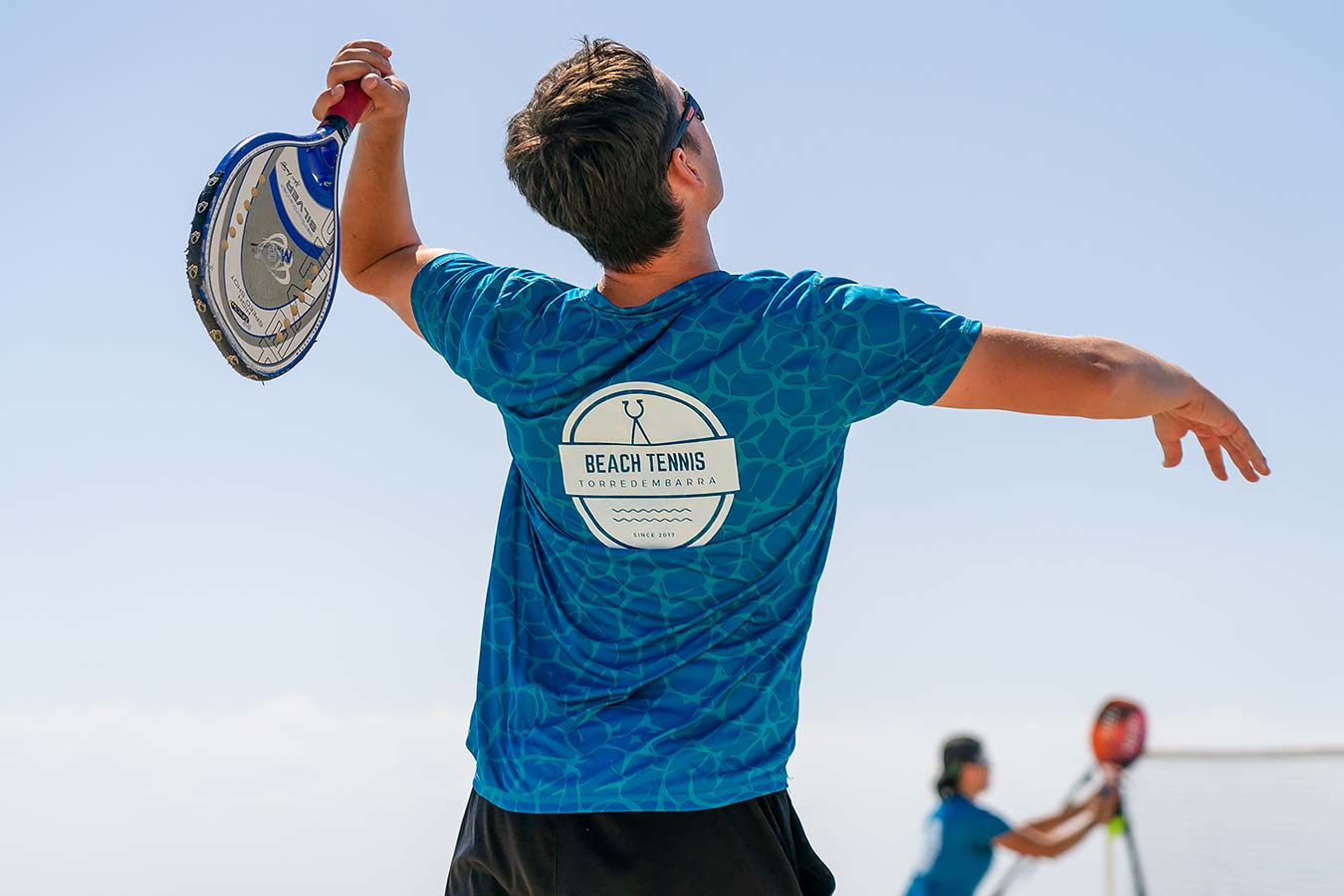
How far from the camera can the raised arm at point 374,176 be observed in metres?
3.30

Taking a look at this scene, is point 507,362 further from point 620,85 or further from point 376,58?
point 376,58

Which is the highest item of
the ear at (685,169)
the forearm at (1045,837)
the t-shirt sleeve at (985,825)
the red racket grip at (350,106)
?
the red racket grip at (350,106)

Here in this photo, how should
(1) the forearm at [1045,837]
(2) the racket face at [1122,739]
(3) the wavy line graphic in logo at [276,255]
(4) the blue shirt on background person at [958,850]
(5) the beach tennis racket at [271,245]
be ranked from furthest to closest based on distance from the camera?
(2) the racket face at [1122,739]
(1) the forearm at [1045,837]
(4) the blue shirt on background person at [958,850]
(3) the wavy line graphic in logo at [276,255]
(5) the beach tennis racket at [271,245]

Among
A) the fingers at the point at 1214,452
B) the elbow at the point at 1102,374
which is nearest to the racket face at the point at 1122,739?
the fingers at the point at 1214,452

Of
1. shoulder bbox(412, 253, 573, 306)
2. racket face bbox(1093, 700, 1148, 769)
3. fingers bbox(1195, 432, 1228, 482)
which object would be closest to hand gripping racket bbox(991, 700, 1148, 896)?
racket face bbox(1093, 700, 1148, 769)

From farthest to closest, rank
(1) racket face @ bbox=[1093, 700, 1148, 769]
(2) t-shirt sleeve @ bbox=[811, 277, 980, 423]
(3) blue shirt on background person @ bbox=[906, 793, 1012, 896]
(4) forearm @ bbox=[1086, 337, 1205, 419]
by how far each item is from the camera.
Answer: (1) racket face @ bbox=[1093, 700, 1148, 769], (3) blue shirt on background person @ bbox=[906, 793, 1012, 896], (4) forearm @ bbox=[1086, 337, 1205, 419], (2) t-shirt sleeve @ bbox=[811, 277, 980, 423]

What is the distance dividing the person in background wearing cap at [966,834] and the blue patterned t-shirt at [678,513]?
15.5 feet

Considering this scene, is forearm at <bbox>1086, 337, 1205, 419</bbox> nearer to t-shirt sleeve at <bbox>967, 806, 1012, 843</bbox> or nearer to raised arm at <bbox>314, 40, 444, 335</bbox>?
raised arm at <bbox>314, 40, 444, 335</bbox>

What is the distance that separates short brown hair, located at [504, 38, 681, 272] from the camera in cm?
271

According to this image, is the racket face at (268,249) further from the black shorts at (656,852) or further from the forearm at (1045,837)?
the forearm at (1045,837)

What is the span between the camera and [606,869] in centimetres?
254

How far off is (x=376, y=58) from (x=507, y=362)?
1.08 meters

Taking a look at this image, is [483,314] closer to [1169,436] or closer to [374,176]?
[374,176]

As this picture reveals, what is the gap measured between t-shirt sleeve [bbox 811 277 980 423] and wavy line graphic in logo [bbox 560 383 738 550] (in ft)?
0.91
